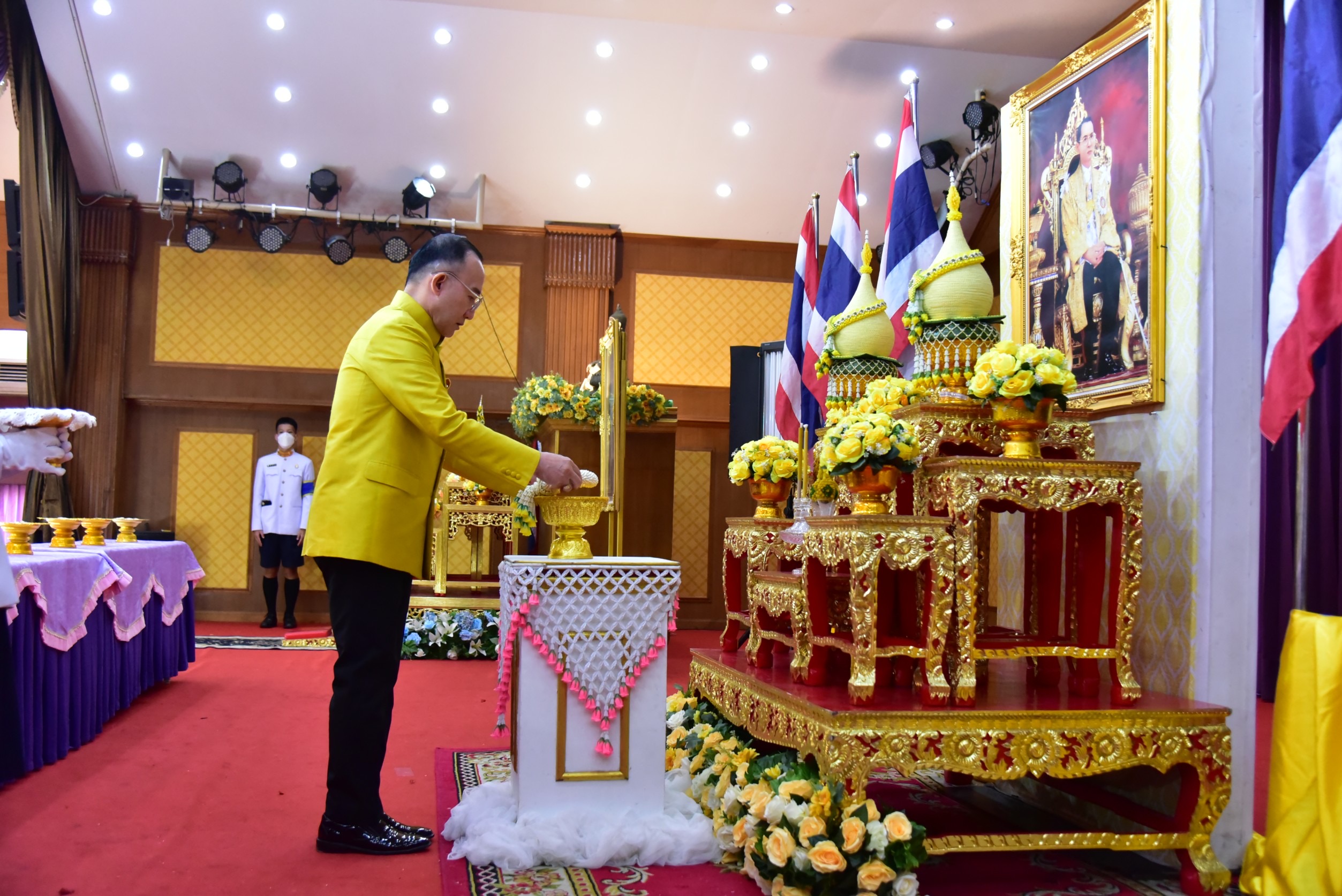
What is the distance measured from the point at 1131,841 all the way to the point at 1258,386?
1334 mm

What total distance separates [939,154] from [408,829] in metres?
6.99

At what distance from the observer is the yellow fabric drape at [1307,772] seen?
2.45 meters

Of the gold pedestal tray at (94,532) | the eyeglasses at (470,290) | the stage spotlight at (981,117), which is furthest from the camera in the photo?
the stage spotlight at (981,117)

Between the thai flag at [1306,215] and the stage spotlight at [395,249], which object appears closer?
the thai flag at [1306,215]

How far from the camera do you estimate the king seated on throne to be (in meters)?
3.45

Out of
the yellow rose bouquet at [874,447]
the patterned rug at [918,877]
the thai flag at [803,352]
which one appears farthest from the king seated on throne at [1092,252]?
the thai flag at [803,352]

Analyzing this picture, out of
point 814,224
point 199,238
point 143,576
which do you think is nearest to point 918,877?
point 814,224

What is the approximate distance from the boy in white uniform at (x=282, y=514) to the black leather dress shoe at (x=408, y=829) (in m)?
5.86

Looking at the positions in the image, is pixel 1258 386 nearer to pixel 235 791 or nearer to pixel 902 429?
pixel 902 429

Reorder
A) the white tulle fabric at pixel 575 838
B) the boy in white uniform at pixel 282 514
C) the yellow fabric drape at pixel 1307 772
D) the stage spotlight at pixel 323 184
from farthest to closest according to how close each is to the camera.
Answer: the boy in white uniform at pixel 282 514, the stage spotlight at pixel 323 184, the white tulle fabric at pixel 575 838, the yellow fabric drape at pixel 1307 772

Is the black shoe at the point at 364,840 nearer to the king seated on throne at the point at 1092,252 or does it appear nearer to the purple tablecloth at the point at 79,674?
the purple tablecloth at the point at 79,674

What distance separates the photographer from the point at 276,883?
2.58m

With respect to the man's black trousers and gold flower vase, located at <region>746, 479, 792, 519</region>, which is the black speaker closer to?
gold flower vase, located at <region>746, 479, 792, 519</region>

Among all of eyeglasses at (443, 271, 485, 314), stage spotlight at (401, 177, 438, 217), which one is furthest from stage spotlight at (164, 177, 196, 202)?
eyeglasses at (443, 271, 485, 314)
